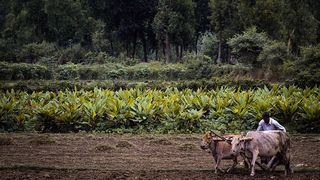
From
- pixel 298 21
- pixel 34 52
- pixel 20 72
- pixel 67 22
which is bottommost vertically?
pixel 20 72

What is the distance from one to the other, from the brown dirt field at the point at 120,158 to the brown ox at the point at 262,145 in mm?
509

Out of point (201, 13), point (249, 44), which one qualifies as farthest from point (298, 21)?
point (201, 13)

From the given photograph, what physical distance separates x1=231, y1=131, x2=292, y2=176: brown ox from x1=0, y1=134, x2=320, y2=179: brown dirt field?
509mm

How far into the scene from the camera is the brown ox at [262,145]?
9898mm

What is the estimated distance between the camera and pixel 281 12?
41969 mm

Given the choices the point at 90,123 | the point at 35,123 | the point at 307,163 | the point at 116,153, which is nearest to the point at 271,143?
the point at 307,163

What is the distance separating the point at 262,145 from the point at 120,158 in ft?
15.1

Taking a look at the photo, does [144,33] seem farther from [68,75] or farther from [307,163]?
[307,163]

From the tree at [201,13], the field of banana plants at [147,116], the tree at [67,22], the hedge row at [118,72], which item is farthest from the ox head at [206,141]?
the tree at [201,13]

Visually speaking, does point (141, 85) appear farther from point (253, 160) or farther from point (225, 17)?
point (253, 160)

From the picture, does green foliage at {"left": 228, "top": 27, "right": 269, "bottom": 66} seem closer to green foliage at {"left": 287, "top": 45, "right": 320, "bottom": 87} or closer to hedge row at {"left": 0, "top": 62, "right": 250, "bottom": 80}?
hedge row at {"left": 0, "top": 62, "right": 250, "bottom": 80}

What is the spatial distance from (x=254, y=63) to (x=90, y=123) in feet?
72.8

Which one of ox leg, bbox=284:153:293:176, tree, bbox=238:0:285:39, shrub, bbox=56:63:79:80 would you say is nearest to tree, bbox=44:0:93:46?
shrub, bbox=56:63:79:80

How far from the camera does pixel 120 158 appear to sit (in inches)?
516
